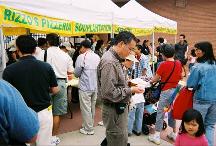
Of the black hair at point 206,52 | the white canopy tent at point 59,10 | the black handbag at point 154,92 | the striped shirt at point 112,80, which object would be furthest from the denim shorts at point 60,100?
the black hair at point 206,52

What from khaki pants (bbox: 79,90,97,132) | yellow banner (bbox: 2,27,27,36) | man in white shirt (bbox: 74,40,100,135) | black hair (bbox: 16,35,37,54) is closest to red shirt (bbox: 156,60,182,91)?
man in white shirt (bbox: 74,40,100,135)

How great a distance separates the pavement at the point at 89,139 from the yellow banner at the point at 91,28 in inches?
81.2

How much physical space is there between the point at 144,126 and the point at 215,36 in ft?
39.6

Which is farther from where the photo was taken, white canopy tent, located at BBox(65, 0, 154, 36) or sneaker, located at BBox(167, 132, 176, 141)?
white canopy tent, located at BBox(65, 0, 154, 36)

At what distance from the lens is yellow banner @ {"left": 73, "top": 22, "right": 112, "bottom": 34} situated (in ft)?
17.9

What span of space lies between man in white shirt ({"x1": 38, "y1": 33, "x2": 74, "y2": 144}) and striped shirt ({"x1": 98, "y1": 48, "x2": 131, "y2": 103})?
219cm

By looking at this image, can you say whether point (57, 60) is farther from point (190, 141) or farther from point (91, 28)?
point (190, 141)

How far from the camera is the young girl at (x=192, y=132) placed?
3242 millimetres

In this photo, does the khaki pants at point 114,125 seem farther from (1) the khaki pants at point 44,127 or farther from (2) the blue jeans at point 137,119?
(2) the blue jeans at point 137,119

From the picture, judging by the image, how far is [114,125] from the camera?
3197 mm

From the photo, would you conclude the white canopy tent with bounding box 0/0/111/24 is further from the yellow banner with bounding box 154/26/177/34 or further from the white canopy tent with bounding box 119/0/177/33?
the yellow banner with bounding box 154/26/177/34

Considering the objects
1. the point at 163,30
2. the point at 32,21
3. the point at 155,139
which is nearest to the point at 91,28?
the point at 32,21

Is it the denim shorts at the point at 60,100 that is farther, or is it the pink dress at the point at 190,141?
the denim shorts at the point at 60,100

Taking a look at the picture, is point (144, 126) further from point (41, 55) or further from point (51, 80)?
point (51, 80)
